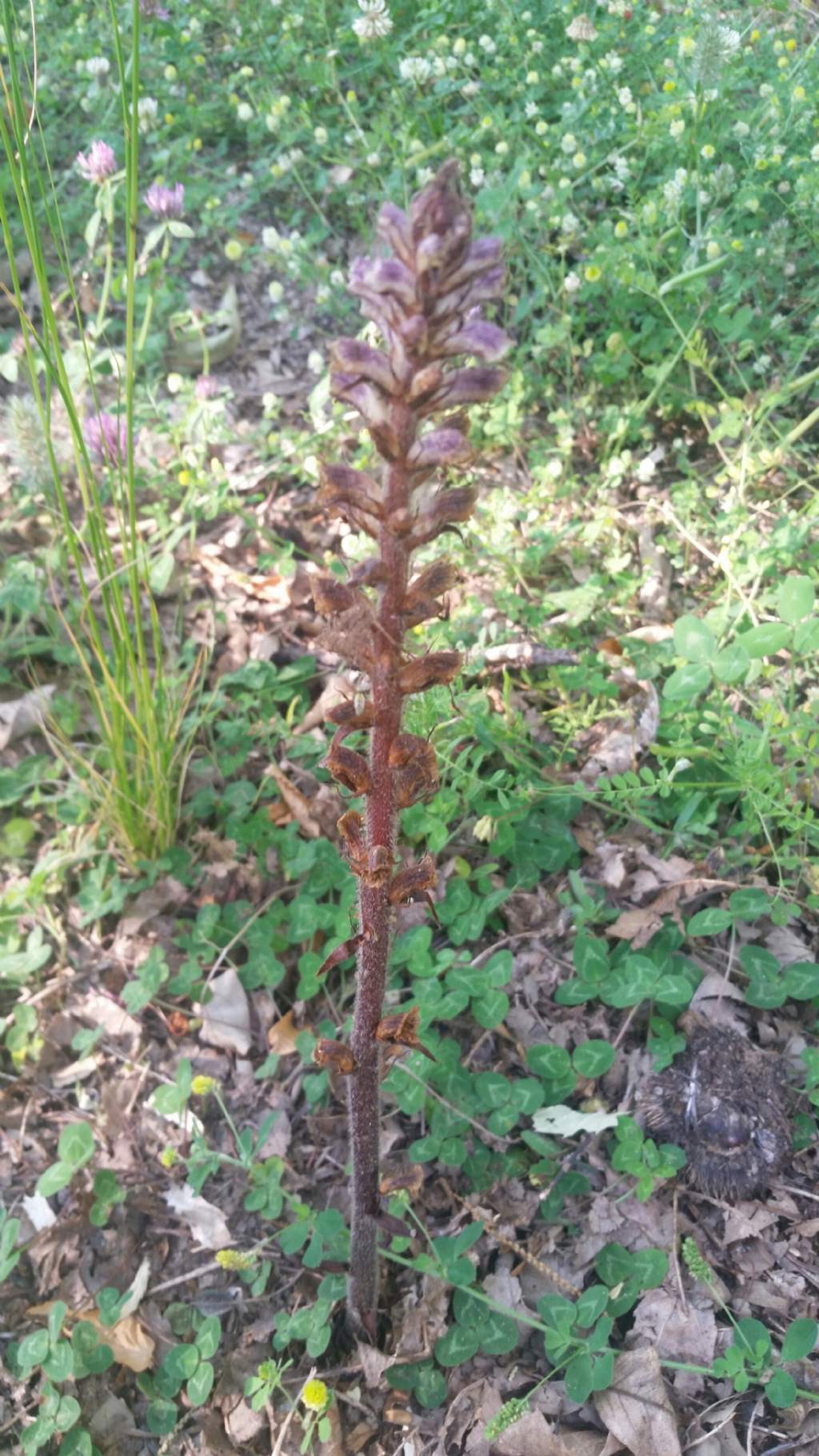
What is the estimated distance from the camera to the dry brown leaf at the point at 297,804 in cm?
270

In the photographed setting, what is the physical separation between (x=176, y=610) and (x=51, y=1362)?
2064mm

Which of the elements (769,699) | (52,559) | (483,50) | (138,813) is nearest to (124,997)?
(138,813)

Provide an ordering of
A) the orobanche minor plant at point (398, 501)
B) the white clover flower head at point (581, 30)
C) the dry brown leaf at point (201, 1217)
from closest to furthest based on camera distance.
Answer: the orobanche minor plant at point (398, 501)
the dry brown leaf at point (201, 1217)
the white clover flower head at point (581, 30)

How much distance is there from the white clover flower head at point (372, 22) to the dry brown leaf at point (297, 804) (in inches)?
119

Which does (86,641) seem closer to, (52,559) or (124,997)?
(52,559)

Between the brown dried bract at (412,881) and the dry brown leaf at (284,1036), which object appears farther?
the dry brown leaf at (284,1036)

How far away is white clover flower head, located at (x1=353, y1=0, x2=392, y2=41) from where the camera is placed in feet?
12.6

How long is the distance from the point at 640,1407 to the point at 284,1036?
42.1 inches

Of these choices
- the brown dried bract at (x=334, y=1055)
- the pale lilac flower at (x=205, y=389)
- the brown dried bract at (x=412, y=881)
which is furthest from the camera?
the pale lilac flower at (x=205, y=389)

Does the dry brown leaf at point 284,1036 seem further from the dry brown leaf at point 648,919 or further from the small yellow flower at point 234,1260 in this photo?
the dry brown leaf at point 648,919

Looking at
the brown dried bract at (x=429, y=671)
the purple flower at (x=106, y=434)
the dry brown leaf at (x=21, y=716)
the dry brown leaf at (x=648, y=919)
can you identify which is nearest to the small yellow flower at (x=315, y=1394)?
the dry brown leaf at (x=648, y=919)

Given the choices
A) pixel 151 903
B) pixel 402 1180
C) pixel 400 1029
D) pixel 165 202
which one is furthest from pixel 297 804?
pixel 165 202

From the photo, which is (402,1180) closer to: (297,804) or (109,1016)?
(109,1016)

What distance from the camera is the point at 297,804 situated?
8.96ft
